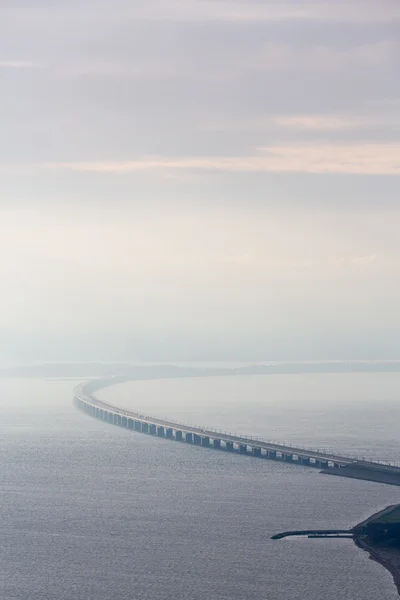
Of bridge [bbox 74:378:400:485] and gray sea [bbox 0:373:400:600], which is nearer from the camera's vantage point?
gray sea [bbox 0:373:400:600]

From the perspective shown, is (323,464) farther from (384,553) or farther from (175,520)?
(384,553)

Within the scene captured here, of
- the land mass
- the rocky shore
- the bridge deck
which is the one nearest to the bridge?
the bridge deck

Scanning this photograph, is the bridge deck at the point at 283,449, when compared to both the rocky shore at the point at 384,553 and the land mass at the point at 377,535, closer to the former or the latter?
the land mass at the point at 377,535

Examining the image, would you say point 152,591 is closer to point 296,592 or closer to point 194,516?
point 296,592

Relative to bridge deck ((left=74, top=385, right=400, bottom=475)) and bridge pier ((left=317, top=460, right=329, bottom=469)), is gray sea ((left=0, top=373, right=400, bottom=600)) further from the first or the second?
bridge deck ((left=74, top=385, right=400, bottom=475))

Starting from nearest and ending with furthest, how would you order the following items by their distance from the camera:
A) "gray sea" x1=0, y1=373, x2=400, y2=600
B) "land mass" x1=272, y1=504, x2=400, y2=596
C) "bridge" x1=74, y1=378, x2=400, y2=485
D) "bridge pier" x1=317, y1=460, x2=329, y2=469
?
"gray sea" x1=0, y1=373, x2=400, y2=600, "land mass" x1=272, y1=504, x2=400, y2=596, "bridge" x1=74, y1=378, x2=400, y2=485, "bridge pier" x1=317, y1=460, x2=329, y2=469

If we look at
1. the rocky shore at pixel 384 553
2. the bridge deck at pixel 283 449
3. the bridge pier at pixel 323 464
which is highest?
the bridge deck at pixel 283 449

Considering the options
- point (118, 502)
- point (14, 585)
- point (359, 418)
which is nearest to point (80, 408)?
point (359, 418)

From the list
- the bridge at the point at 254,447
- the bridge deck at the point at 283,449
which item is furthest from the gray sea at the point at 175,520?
the bridge deck at the point at 283,449
